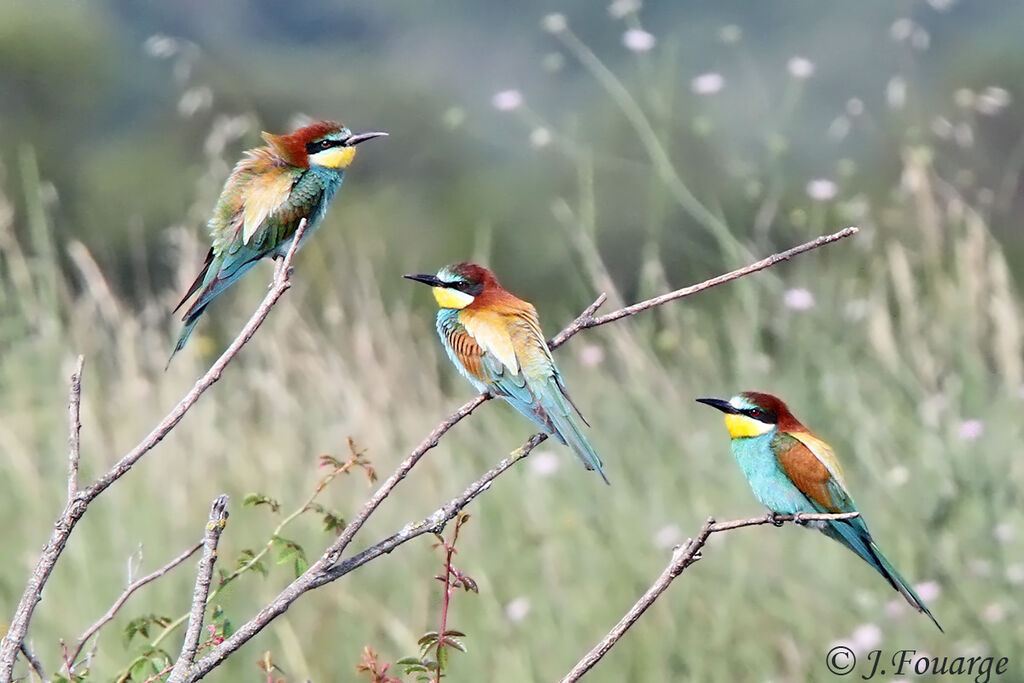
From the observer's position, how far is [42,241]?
3016 mm

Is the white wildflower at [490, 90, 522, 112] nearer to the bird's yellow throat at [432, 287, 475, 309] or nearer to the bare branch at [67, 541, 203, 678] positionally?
the bird's yellow throat at [432, 287, 475, 309]

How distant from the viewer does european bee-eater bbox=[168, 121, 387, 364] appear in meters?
1.61

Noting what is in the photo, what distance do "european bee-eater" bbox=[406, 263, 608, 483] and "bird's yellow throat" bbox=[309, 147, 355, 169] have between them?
0.57 ft

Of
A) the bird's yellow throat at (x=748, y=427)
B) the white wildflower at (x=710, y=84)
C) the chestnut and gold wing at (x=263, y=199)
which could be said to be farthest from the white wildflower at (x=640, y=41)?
the chestnut and gold wing at (x=263, y=199)

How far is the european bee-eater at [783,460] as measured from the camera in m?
1.76

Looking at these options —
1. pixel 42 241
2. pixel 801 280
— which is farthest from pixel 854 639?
pixel 42 241

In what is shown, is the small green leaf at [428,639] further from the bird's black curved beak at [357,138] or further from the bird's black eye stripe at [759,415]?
the bird's black eye stripe at [759,415]

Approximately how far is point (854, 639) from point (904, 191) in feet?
3.60

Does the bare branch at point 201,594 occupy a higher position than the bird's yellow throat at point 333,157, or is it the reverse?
the bird's yellow throat at point 333,157

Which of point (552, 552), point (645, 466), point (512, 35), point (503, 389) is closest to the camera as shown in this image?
point (503, 389)

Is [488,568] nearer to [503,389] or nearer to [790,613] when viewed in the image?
[790,613]

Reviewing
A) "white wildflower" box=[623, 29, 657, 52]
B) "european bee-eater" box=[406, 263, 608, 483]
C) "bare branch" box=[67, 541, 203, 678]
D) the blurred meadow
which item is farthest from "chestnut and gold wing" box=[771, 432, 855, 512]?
"white wildflower" box=[623, 29, 657, 52]

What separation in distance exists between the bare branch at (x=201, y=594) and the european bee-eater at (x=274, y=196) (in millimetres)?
549

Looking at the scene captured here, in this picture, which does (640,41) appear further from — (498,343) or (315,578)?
(315,578)
